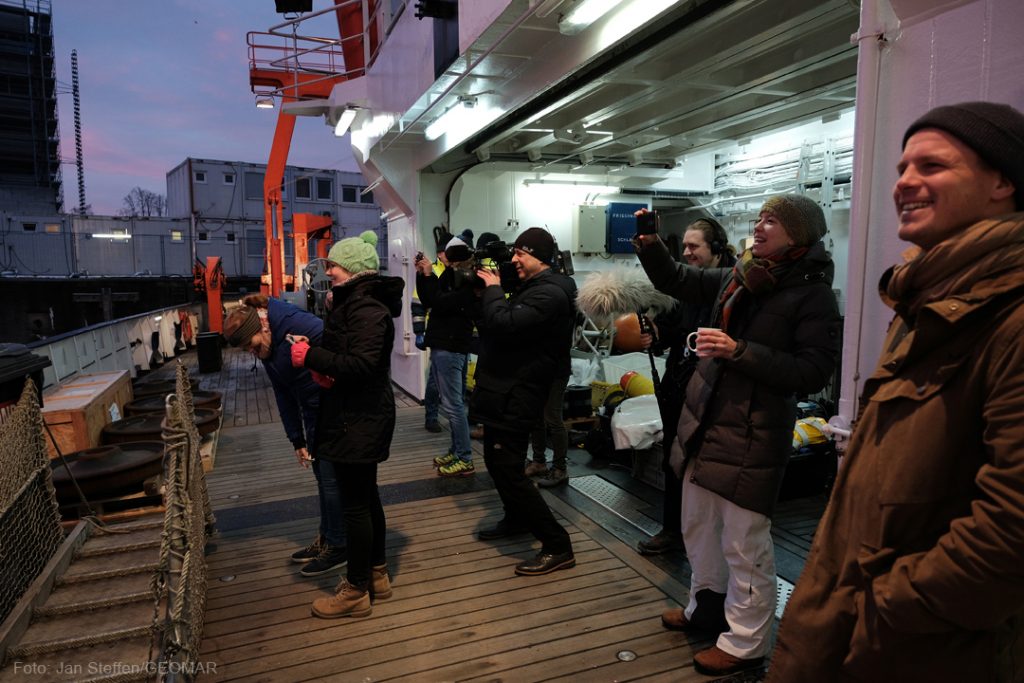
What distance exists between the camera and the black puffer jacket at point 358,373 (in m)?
2.88

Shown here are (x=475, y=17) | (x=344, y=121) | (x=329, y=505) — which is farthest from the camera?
(x=344, y=121)

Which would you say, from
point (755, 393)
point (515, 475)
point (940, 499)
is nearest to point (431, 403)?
point (515, 475)

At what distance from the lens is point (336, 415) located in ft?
9.74

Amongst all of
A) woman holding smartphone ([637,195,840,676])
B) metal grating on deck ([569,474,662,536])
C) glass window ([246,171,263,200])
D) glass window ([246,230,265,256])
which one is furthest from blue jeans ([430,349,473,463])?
glass window ([246,171,263,200])

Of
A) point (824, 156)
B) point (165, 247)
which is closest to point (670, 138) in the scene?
point (824, 156)

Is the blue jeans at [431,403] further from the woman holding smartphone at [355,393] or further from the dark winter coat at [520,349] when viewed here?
the woman holding smartphone at [355,393]

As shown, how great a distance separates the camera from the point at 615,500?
452 centimetres

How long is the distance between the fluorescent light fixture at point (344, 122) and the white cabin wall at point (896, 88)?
23.7 ft

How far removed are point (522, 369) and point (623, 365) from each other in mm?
3865

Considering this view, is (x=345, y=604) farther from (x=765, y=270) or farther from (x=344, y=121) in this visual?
(x=344, y=121)

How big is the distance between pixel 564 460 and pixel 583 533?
932 millimetres

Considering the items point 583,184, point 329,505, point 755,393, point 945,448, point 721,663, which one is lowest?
point 721,663

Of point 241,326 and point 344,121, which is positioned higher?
point 344,121

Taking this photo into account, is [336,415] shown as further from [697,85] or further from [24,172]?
[24,172]
